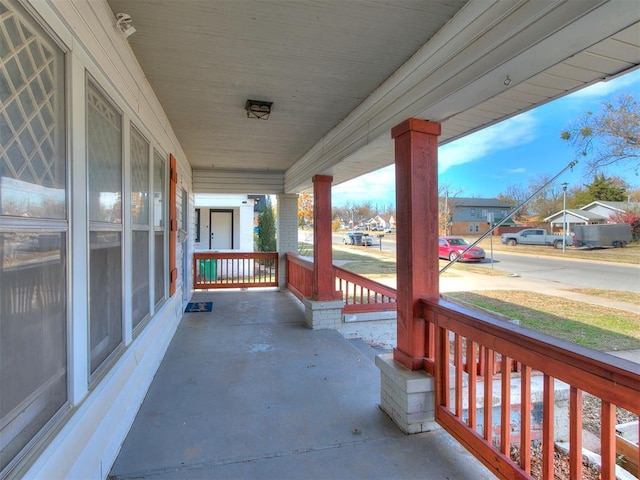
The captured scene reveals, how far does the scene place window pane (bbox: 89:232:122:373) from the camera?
1.76 meters

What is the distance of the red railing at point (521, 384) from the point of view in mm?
1255

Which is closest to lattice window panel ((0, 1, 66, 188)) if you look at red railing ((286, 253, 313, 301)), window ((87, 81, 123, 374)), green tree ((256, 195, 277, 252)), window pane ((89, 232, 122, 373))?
window ((87, 81, 123, 374))

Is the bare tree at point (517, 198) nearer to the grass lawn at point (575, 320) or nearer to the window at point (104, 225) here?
the grass lawn at point (575, 320)

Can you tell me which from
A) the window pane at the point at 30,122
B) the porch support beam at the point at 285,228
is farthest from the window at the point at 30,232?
the porch support beam at the point at 285,228

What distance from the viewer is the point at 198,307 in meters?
5.98

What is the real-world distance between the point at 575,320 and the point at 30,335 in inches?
220

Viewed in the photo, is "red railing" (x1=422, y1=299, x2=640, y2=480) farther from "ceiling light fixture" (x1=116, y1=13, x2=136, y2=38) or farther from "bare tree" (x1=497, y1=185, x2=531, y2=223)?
"ceiling light fixture" (x1=116, y1=13, x2=136, y2=38)

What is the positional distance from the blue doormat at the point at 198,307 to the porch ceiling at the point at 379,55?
3.38 meters

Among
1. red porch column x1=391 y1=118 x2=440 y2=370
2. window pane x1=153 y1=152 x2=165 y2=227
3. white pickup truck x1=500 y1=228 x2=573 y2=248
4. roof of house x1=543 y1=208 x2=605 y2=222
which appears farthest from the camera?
white pickup truck x1=500 y1=228 x2=573 y2=248

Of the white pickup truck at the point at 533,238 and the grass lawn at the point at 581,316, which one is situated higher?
the white pickup truck at the point at 533,238

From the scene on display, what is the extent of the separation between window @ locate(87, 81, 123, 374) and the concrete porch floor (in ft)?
2.41

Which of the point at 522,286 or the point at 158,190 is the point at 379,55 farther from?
the point at 522,286

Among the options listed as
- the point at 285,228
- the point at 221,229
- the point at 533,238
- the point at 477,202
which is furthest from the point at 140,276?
the point at 221,229

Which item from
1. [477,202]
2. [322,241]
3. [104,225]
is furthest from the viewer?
[477,202]
